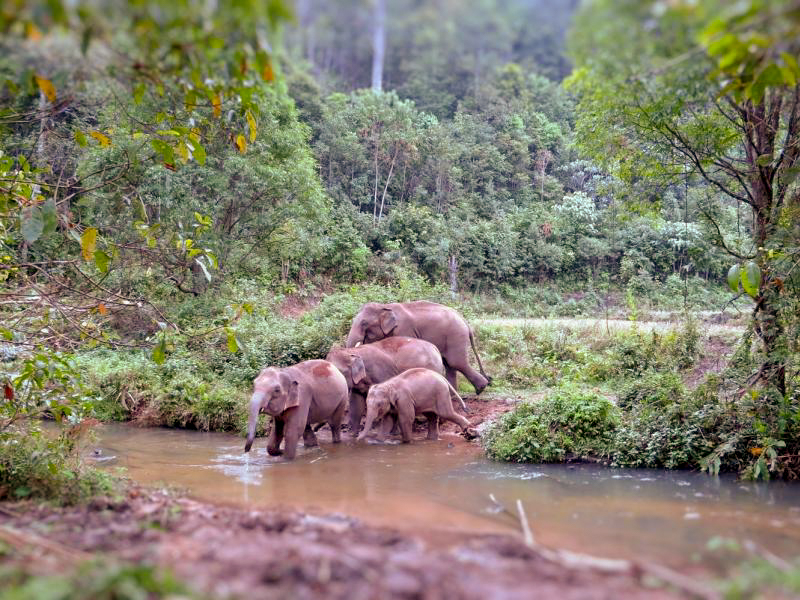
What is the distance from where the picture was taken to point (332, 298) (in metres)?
16.6

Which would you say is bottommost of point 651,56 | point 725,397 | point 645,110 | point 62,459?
point 62,459

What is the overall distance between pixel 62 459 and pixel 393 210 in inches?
955

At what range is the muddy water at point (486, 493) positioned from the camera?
510 centimetres

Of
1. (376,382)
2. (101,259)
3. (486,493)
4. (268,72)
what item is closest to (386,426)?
(376,382)

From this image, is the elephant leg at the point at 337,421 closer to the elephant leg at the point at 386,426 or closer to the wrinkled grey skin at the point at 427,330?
the elephant leg at the point at 386,426

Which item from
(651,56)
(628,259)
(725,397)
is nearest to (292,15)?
(651,56)

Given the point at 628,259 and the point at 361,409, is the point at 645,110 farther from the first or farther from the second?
the point at 628,259

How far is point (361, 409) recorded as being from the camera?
11.3 m

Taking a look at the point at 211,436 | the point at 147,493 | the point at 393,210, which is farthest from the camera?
the point at 393,210

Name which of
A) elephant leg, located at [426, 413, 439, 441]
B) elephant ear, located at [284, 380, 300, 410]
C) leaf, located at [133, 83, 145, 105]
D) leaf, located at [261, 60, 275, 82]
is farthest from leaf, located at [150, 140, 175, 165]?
elephant leg, located at [426, 413, 439, 441]

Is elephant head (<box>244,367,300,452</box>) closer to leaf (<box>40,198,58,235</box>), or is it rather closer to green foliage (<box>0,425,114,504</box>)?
green foliage (<box>0,425,114,504</box>)

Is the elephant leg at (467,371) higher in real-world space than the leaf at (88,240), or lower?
lower

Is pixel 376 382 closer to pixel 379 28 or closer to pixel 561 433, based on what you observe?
pixel 561 433

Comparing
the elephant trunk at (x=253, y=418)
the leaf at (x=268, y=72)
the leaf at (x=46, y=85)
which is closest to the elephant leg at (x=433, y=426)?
the elephant trunk at (x=253, y=418)
